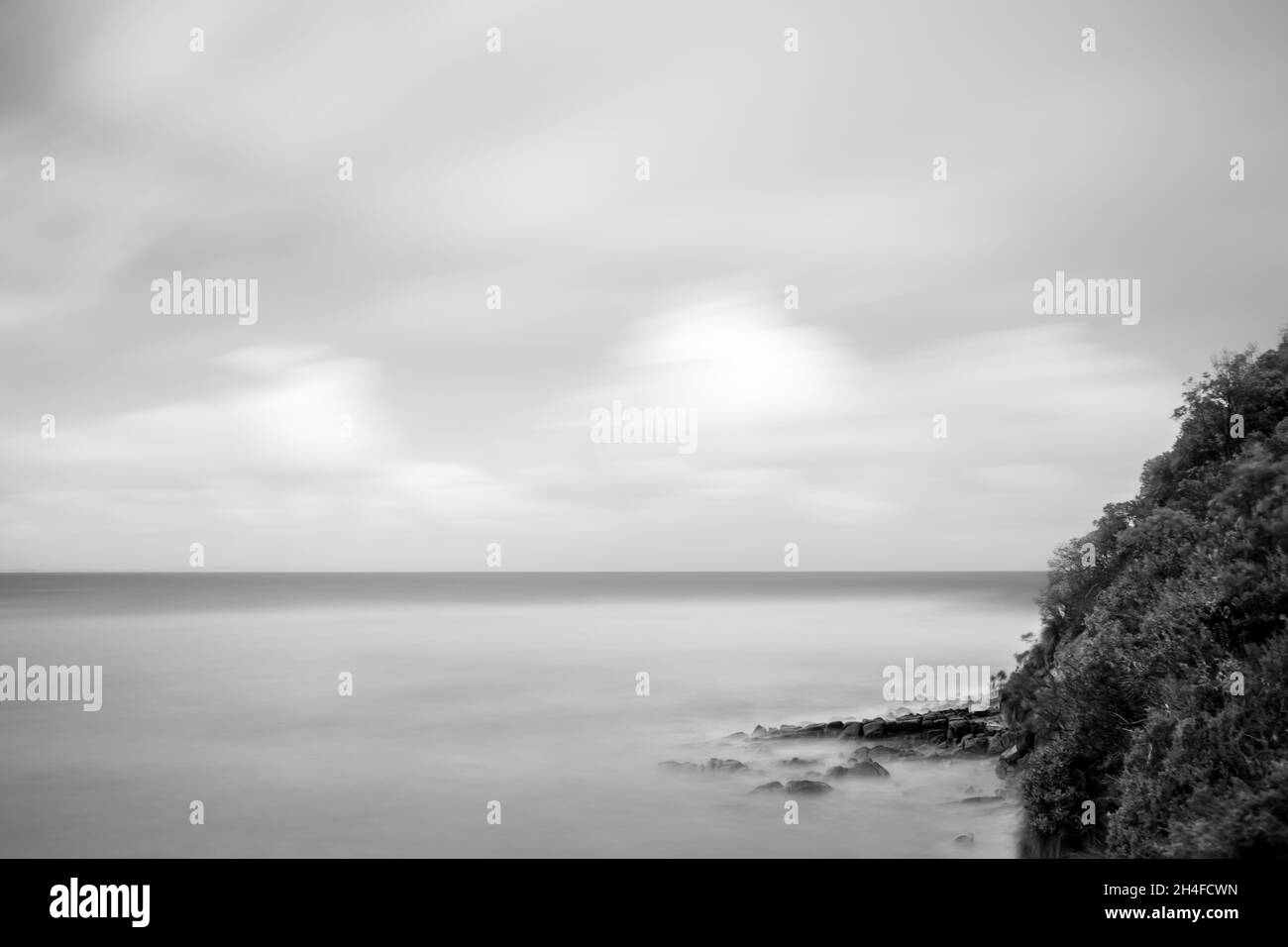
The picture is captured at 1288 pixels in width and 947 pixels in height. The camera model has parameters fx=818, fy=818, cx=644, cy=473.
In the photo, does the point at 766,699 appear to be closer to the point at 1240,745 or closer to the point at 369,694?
the point at 369,694

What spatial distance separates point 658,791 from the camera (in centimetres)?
2511

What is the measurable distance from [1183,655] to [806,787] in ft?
41.0

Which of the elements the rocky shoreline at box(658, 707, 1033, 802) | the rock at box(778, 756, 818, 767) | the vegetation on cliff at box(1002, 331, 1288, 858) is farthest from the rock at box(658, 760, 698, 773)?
the vegetation on cliff at box(1002, 331, 1288, 858)

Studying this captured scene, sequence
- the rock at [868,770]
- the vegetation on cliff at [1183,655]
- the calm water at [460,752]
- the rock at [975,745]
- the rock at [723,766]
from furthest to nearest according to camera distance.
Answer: the rock at [723,766] → the rock at [975,745] → the rock at [868,770] → the calm water at [460,752] → the vegetation on cliff at [1183,655]

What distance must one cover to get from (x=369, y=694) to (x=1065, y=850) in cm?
3705

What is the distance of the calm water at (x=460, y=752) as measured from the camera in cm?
2180

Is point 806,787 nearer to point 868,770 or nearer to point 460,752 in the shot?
point 868,770

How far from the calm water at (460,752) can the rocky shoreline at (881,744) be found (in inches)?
A: 22.1

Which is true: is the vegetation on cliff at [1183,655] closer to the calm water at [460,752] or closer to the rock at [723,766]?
the calm water at [460,752]

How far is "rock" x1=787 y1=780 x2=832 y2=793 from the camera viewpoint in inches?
890

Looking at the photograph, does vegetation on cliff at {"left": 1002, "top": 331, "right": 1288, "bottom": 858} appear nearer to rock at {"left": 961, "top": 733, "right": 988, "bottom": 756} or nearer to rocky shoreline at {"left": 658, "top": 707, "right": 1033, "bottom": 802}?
rocky shoreline at {"left": 658, "top": 707, "right": 1033, "bottom": 802}

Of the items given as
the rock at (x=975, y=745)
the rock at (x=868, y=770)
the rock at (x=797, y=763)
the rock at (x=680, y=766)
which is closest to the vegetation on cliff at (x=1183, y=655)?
the rock at (x=868, y=770)
